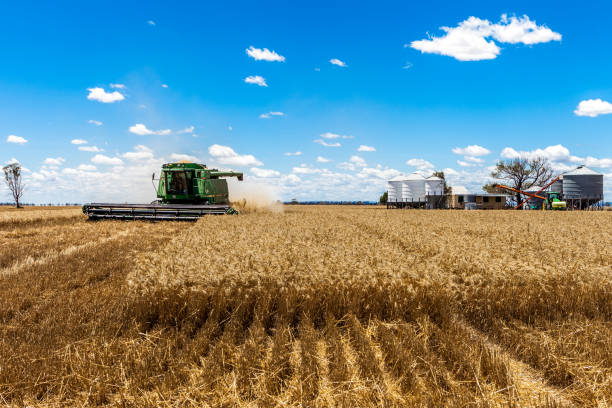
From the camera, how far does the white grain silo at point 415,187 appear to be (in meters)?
53.5

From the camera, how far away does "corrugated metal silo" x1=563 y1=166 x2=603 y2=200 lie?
144 ft

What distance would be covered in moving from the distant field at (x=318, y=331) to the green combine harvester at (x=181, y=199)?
1258 cm

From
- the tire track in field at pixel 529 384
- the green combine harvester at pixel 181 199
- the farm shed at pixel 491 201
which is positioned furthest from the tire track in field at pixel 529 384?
the farm shed at pixel 491 201

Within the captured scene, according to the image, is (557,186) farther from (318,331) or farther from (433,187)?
(318,331)

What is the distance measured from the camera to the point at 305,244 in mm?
6859

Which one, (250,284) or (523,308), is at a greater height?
(250,284)

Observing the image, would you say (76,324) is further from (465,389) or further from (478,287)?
(478,287)

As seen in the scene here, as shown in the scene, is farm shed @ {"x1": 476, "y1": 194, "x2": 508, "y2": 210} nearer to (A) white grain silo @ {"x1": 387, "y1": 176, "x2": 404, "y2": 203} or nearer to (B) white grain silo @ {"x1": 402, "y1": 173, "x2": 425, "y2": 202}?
(B) white grain silo @ {"x1": 402, "y1": 173, "x2": 425, "y2": 202}

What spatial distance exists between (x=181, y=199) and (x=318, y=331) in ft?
62.7

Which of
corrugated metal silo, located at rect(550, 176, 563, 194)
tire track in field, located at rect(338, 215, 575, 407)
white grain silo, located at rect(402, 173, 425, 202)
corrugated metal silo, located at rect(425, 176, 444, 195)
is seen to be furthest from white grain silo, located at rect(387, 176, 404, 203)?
tire track in field, located at rect(338, 215, 575, 407)

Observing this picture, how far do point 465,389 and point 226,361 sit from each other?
2.15 meters

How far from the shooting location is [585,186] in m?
43.8

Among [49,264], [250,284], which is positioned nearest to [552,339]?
[250,284]

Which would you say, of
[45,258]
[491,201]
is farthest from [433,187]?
[45,258]
